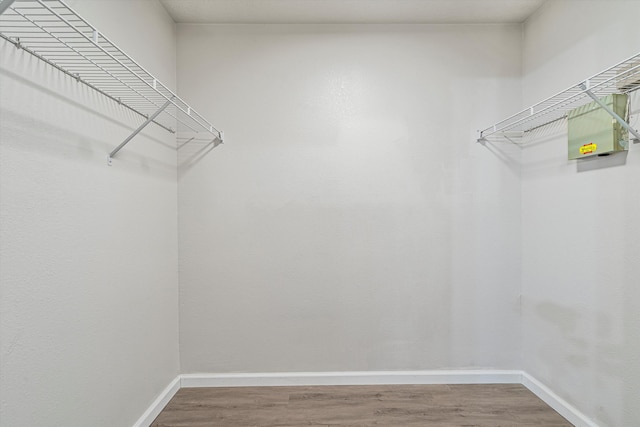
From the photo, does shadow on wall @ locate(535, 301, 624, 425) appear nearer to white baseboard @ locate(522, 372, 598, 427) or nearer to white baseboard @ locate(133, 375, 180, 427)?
white baseboard @ locate(522, 372, 598, 427)

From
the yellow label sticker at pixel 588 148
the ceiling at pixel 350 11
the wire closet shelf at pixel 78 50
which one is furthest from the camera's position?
the ceiling at pixel 350 11

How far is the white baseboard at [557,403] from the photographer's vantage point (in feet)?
5.63

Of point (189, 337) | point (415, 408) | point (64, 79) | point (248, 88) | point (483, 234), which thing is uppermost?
point (248, 88)

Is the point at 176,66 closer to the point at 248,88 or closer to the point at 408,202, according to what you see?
the point at 248,88

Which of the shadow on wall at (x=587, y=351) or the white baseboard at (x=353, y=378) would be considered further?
the white baseboard at (x=353, y=378)

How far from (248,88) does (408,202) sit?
4.18 feet

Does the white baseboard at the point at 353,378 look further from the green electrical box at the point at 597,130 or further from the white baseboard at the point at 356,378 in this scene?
the green electrical box at the point at 597,130

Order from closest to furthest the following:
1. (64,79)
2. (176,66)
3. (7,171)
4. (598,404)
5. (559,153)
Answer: (7,171) → (64,79) → (598,404) → (559,153) → (176,66)

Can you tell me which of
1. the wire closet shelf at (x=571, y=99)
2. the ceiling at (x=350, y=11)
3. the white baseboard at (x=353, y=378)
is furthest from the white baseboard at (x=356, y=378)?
the ceiling at (x=350, y=11)

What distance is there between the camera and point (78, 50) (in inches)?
52.3

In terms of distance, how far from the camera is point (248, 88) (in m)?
2.19

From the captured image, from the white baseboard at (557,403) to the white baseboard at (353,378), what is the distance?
0.28 ft

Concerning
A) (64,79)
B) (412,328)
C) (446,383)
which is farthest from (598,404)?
(64,79)

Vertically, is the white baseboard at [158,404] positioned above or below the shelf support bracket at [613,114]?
below
